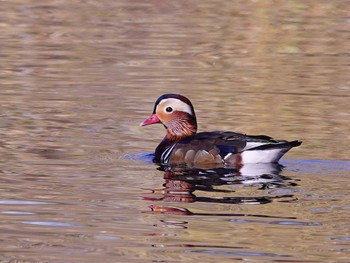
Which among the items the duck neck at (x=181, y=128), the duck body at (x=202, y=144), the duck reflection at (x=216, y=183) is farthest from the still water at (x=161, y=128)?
the duck neck at (x=181, y=128)

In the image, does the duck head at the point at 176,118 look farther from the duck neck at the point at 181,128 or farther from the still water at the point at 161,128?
the still water at the point at 161,128

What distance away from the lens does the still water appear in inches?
310

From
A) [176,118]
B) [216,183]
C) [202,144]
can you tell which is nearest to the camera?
[216,183]

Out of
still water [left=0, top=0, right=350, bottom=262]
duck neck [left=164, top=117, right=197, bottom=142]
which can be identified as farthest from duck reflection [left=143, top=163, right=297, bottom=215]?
duck neck [left=164, top=117, right=197, bottom=142]

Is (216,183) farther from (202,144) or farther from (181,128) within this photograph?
(181,128)

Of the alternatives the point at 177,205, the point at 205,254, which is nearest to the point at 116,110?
the point at 177,205

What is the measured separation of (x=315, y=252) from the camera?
745 cm

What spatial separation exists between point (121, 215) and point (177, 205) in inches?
23.3

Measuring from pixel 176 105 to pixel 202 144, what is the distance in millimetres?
957

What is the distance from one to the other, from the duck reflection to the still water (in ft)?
0.06

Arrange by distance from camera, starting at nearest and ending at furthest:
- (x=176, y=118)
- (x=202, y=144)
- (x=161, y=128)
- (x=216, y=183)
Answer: (x=216, y=183), (x=202, y=144), (x=176, y=118), (x=161, y=128)

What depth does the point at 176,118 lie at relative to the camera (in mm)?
11609

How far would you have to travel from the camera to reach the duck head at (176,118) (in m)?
11.6

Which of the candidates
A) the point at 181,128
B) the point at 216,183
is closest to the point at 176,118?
the point at 181,128
